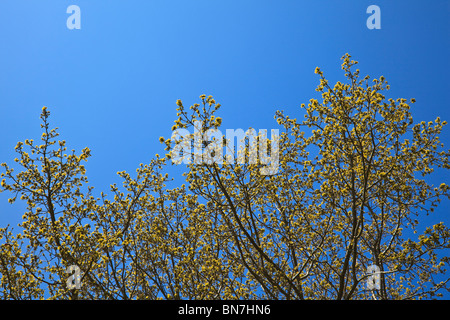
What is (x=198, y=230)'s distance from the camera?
12.1 m

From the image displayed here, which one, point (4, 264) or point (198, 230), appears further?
point (198, 230)

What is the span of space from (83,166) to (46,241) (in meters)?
2.29

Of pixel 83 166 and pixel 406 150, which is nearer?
pixel 406 150

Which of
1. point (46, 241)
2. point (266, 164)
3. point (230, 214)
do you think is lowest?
point (46, 241)

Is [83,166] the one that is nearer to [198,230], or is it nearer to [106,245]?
[106,245]

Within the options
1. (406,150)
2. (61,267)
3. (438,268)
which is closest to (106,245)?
(61,267)

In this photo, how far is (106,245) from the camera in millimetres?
9289

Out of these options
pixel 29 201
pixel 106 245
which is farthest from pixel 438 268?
pixel 29 201

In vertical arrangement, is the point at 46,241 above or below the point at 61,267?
above

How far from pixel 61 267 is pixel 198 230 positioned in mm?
4356
